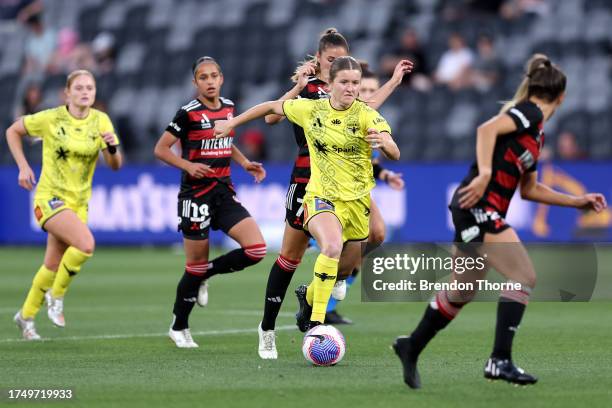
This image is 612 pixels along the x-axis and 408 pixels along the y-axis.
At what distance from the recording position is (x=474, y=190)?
7281 millimetres

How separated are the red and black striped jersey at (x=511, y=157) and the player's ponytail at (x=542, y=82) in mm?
81

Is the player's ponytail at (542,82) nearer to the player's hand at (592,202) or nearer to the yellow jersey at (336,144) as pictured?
the player's hand at (592,202)

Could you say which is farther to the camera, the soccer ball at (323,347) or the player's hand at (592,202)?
the soccer ball at (323,347)

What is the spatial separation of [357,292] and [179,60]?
40.2ft

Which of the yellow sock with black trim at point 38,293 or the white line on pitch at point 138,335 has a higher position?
the yellow sock with black trim at point 38,293

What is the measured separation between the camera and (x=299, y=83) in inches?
362

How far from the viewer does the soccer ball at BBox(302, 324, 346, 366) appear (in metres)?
8.56

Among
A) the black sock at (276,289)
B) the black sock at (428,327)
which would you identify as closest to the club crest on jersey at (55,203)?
the black sock at (276,289)

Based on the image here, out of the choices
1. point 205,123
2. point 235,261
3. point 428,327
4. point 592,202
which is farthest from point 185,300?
point 592,202

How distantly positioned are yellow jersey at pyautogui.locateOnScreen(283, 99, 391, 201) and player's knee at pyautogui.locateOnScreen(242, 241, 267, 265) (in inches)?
53.7

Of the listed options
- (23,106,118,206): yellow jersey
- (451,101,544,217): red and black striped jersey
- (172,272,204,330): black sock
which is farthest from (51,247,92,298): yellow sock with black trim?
(451,101,544,217): red and black striped jersey

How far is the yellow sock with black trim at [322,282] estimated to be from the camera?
28.4 ft

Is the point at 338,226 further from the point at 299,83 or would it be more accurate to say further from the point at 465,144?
the point at 465,144

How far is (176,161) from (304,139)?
3.51 ft
